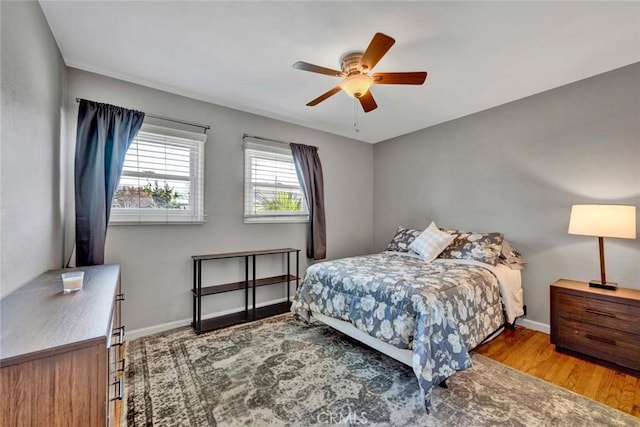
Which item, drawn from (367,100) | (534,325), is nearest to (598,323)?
(534,325)

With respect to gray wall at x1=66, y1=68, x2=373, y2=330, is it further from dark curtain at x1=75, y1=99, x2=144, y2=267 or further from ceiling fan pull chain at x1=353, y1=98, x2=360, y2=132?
ceiling fan pull chain at x1=353, y1=98, x2=360, y2=132

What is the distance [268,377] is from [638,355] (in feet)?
9.29

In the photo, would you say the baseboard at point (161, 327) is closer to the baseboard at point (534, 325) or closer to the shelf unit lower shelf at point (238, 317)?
the shelf unit lower shelf at point (238, 317)

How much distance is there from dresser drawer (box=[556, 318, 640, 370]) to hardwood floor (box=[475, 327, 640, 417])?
0.31 ft

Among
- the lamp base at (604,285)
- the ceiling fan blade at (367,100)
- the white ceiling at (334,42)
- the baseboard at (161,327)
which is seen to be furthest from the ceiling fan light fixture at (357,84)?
the baseboard at (161,327)

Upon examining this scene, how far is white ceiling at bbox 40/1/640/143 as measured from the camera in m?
1.77

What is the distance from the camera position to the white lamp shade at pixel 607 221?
2182 mm

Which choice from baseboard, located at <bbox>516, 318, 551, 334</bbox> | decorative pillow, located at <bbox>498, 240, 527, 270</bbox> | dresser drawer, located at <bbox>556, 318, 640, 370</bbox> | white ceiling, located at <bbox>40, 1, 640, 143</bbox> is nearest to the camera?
white ceiling, located at <bbox>40, 1, 640, 143</bbox>

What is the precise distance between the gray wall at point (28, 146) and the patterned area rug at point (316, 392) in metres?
1.11

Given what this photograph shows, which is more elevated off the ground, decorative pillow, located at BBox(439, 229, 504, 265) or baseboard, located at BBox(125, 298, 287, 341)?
decorative pillow, located at BBox(439, 229, 504, 265)

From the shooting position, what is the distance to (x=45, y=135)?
1.84m

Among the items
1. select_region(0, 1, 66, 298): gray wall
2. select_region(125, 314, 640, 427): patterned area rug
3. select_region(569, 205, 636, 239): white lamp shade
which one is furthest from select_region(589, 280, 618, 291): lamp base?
select_region(0, 1, 66, 298): gray wall

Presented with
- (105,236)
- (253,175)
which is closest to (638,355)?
→ (253,175)

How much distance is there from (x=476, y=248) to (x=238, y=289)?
2.74 m
